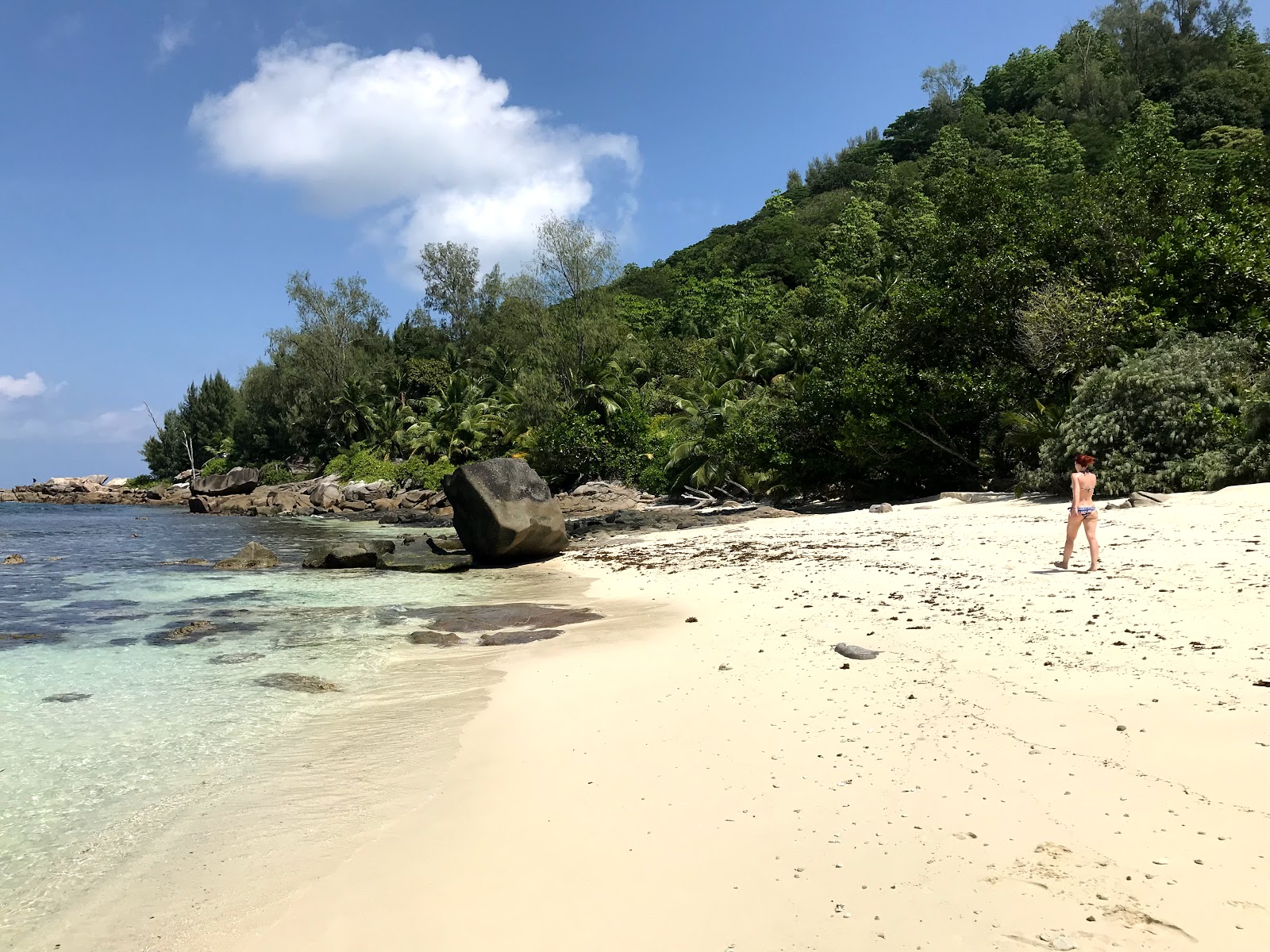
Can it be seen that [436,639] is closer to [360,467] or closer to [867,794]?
[867,794]

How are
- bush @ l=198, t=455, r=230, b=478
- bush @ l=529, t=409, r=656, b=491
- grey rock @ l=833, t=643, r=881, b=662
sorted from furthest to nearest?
bush @ l=198, t=455, r=230, b=478
bush @ l=529, t=409, r=656, b=491
grey rock @ l=833, t=643, r=881, b=662

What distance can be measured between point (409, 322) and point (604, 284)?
110 ft

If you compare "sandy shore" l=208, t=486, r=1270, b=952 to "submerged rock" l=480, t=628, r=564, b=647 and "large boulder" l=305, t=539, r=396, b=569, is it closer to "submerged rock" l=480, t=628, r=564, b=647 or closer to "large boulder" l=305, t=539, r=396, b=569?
"submerged rock" l=480, t=628, r=564, b=647

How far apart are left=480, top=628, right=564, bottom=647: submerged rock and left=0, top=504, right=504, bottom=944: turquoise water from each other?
113 cm

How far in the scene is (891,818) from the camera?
4062 millimetres

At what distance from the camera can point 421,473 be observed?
49.8 metres

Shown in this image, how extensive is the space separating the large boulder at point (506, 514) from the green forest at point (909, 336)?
33.7 ft

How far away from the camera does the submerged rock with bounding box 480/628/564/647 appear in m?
9.48

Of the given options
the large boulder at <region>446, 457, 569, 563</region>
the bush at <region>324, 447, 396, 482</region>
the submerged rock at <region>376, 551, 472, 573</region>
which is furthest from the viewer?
the bush at <region>324, 447, 396, 482</region>

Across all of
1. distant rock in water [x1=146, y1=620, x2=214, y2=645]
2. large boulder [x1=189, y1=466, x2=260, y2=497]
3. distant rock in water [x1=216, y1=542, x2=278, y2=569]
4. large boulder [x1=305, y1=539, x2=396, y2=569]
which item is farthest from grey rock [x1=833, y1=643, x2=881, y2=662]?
large boulder [x1=189, y1=466, x2=260, y2=497]

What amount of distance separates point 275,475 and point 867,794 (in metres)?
67.2

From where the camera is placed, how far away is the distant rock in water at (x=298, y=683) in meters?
7.68

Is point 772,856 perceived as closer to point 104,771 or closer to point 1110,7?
point 104,771

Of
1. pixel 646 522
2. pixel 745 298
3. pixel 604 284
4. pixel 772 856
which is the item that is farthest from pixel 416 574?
pixel 745 298
